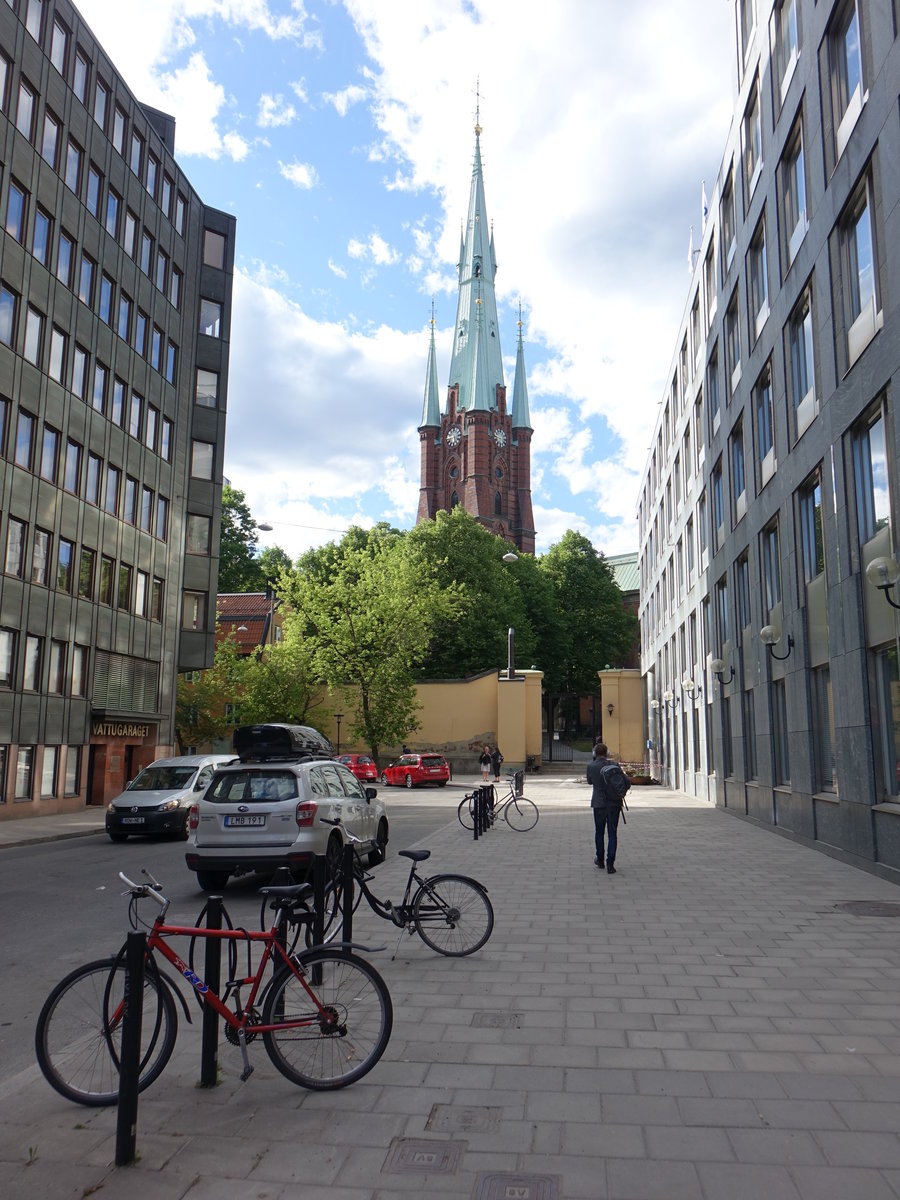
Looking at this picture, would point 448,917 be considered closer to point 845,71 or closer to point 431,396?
point 845,71

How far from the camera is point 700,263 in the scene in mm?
28500

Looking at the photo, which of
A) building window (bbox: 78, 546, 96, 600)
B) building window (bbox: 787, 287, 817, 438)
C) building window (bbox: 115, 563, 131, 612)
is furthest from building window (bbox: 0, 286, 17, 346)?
building window (bbox: 787, 287, 817, 438)

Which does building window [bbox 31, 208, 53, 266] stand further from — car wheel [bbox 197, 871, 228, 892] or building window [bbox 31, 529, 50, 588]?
car wheel [bbox 197, 871, 228, 892]

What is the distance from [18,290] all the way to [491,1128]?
1005 inches

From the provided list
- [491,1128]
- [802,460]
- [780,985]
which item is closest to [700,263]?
[802,460]

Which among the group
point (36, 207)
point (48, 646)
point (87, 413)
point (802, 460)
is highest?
point (36, 207)

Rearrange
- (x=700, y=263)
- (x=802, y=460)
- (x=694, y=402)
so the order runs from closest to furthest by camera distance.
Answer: (x=802, y=460) → (x=700, y=263) → (x=694, y=402)

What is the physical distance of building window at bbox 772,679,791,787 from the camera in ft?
62.5

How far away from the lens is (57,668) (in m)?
27.1

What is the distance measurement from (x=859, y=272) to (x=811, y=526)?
14.8 feet

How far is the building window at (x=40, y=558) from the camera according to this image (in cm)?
2569

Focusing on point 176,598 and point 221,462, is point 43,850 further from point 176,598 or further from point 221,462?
point 221,462

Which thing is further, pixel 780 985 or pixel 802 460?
pixel 802 460

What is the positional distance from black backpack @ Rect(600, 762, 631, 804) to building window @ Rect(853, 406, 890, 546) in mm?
4778
